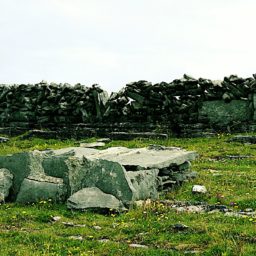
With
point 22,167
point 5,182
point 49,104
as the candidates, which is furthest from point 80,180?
point 49,104

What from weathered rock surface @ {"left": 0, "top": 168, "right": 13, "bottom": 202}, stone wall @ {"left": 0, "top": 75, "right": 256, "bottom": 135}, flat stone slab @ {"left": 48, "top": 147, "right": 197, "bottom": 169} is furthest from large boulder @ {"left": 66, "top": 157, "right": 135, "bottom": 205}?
stone wall @ {"left": 0, "top": 75, "right": 256, "bottom": 135}

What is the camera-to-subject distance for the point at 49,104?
36656 millimetres

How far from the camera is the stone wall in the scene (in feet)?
95.3

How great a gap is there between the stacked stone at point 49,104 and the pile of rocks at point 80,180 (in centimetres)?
1939

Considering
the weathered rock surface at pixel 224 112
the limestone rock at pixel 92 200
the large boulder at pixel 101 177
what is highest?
the weathered rock surface at pixel 224 112

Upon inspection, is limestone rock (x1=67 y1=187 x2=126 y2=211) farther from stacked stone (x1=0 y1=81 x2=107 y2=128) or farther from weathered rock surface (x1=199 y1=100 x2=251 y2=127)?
stacked stone (x1=0 y1=81 x2=107 y2=128)

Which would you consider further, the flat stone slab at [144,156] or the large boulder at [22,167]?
the flat stone slab at [144,156]

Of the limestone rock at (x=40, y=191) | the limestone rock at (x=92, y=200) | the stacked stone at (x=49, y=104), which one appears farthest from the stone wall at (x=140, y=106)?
the limestone rock at (x=92, y=200)

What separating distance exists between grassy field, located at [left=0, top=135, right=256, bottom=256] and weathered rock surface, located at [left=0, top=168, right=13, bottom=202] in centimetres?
52

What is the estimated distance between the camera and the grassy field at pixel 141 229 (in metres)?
8.66

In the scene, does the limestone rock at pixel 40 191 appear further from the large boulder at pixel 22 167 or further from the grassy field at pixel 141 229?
the large boulder at pixel 22 167

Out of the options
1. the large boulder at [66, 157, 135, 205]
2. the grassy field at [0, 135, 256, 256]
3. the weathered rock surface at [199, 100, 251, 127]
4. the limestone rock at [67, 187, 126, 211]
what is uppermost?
the weathered rock surface at [199, 100, 251, 127]

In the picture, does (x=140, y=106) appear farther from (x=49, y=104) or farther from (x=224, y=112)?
(x=49, y=104)

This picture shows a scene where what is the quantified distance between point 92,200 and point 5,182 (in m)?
2.92
